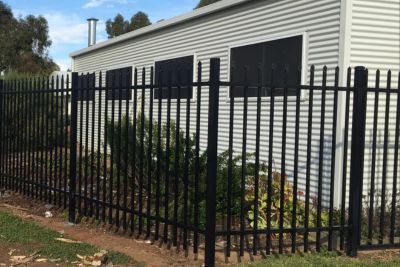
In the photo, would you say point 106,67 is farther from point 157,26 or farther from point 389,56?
point 389,56

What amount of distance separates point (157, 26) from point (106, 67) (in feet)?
13.1

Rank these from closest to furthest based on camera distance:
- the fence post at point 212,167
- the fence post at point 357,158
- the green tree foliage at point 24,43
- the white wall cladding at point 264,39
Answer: the fence post at point 212,167, the fence post at point 357,158, the white wall cladding at point 264,39, the green tree foliage at point 24,43

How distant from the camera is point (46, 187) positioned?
736 cm

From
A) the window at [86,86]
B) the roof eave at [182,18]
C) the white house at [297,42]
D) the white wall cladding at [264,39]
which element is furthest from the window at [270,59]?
the window at [86,86]

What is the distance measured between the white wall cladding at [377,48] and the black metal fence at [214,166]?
0.23 ft

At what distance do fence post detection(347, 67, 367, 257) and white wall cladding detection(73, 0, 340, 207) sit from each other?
7.80 ft

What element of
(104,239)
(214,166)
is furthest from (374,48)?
(104,239)

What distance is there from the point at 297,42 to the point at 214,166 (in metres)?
4.54

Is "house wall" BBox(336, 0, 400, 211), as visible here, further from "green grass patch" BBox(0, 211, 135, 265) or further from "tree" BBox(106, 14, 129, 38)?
"tree" BBox(106, 14, 129, 38)

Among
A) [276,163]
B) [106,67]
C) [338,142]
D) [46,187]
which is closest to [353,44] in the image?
[338,142]

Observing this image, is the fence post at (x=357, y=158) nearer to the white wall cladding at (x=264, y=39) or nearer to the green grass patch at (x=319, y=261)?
the green grass patch at (x=319, y=261)

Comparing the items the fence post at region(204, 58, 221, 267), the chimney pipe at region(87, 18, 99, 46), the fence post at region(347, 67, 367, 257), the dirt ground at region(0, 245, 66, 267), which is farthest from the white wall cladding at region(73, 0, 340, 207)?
the chimney pipe at region(87, 18, 99, 46)

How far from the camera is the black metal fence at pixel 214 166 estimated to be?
4984 millimetres

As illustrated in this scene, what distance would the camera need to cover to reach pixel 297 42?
8.65 m
